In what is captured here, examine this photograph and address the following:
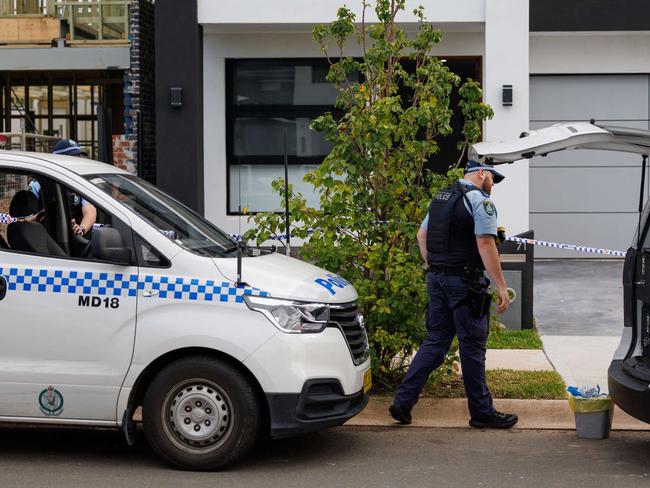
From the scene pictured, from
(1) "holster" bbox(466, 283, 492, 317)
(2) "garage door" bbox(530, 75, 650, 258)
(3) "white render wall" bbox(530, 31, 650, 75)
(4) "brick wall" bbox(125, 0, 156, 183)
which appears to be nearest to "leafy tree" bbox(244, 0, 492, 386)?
(1) "holster" bbox(466, 283, 492, 317)

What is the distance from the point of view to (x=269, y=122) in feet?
50.7

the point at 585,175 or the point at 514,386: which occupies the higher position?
the point at 585,175

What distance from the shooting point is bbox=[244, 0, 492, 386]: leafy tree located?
27.3 ft

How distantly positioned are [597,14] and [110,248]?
11115 millimetres

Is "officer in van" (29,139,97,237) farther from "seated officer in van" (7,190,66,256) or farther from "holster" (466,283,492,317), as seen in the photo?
"holster" (466,283,492,317)

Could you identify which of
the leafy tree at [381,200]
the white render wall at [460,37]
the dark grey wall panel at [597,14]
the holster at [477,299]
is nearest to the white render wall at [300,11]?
the white render wall at [460,37]

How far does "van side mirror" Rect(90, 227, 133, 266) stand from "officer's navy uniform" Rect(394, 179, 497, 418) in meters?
2.19

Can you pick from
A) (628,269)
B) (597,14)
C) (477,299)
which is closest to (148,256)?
(477,299)

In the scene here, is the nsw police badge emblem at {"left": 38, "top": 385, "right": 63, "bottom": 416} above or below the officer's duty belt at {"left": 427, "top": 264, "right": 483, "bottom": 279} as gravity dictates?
below

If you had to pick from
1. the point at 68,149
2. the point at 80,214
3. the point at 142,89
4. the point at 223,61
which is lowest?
the point at 80,214

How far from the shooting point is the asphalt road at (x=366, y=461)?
647cm

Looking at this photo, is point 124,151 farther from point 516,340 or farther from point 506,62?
point 516,340

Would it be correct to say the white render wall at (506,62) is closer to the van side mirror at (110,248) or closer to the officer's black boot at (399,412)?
the officer's black boot at (399,412)

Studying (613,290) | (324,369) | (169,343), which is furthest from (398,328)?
(613,290)
